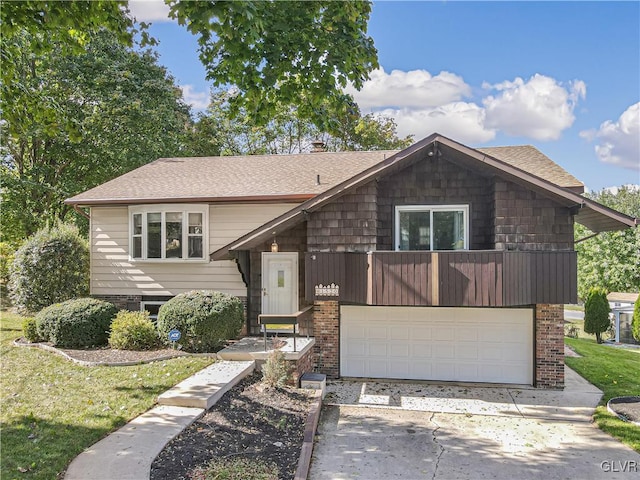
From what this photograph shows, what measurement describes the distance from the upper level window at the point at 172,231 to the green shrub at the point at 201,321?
252 cm

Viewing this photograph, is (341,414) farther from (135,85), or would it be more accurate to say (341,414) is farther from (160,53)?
(160,53)

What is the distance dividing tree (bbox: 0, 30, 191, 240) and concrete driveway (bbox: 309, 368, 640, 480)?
621 inches

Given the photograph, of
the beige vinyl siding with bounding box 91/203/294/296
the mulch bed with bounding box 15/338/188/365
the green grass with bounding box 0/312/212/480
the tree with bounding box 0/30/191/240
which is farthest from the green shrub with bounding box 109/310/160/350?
the tree with bounding box 0/30/191/240

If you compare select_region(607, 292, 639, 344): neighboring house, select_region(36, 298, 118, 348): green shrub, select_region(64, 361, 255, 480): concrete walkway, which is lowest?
select_region(607, 292, 639, 344): neighboring house

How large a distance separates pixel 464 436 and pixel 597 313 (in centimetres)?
1744

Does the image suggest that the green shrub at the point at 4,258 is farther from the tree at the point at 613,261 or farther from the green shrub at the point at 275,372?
the tree at the point at 613,261

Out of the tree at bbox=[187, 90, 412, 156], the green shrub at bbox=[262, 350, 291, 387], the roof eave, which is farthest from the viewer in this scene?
the tree at bbox=[187, 90, 412, 156]

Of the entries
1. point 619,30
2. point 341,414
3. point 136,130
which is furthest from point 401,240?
point 136,130

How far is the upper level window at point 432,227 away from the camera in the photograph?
10.1 meters

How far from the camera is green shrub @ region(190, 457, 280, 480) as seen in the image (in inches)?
196

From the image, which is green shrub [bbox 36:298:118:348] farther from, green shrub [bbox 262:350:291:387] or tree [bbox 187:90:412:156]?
tree [bbox 187:90:412:156]

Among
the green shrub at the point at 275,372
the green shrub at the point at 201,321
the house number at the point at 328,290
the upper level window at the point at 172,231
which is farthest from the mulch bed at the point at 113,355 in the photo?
the house number at the point at 328,290

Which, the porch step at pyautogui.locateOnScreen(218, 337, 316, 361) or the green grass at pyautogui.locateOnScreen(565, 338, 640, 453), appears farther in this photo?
the porch step at pyautogui.locateOnScreen(218, 337, 316, 361)

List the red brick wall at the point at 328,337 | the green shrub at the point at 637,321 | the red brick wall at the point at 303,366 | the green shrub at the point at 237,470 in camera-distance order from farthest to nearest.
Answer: the green shrub at the point at 637,321
the red brick wall at the point at 328,337
the red brick wall at the point at 303,366
the green shrub at the point at 237,470
